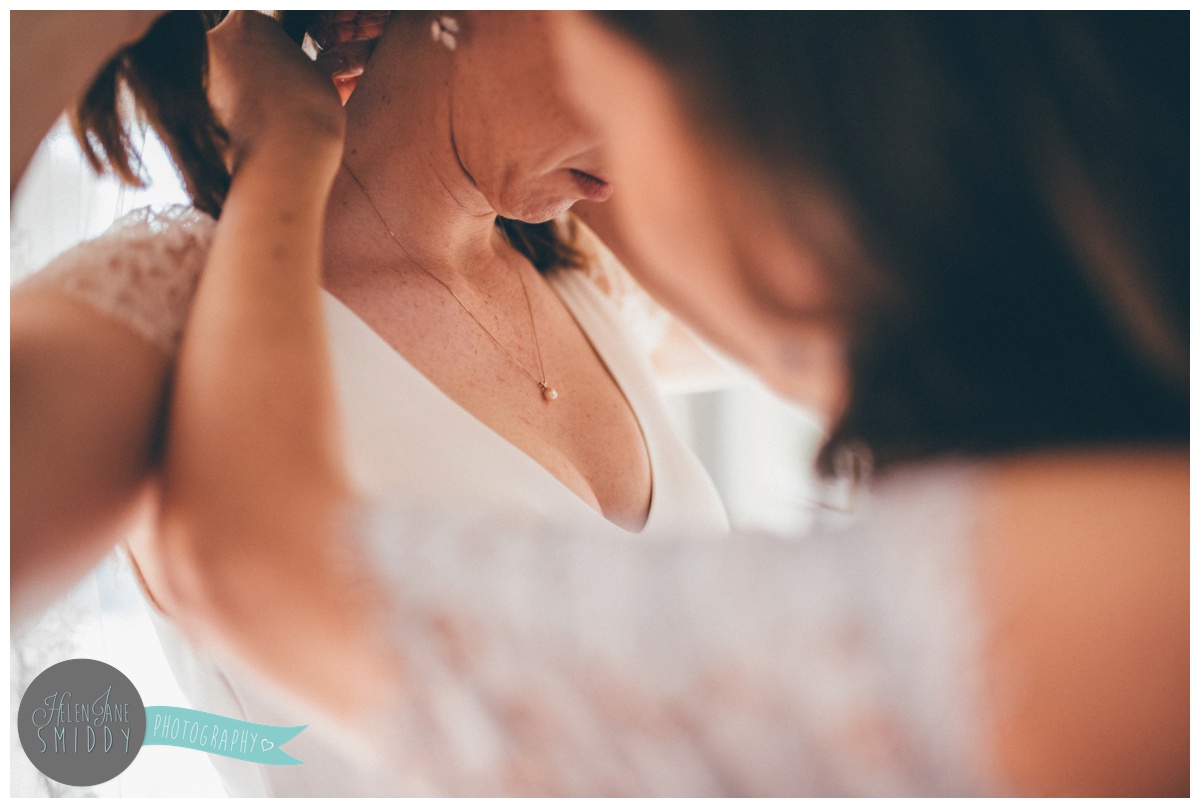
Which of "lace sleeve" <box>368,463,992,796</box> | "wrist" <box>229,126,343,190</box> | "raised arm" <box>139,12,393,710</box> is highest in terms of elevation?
"wrist" <box>229,126,343,190</box>

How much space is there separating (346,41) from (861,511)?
0.54m

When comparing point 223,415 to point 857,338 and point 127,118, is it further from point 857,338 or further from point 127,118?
point 857,338

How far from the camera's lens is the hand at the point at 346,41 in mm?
666

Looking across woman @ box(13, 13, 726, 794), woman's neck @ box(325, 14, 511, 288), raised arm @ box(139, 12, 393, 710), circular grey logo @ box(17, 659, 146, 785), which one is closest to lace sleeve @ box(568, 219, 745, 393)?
woman @ box(13, 13, 726, 794)

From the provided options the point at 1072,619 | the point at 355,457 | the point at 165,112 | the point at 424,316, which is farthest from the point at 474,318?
the point at 1072,619

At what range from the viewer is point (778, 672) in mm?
632

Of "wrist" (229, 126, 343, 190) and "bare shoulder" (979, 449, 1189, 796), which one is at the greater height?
"wrist" (229, 126, 343, 190)

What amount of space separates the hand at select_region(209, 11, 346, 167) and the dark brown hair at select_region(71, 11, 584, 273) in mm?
12

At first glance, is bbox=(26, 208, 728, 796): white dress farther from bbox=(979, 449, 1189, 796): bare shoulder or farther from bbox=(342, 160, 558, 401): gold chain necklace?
bbox=(979, 449, 1189, 796): bare shoulder

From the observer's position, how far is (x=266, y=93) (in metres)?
0.64

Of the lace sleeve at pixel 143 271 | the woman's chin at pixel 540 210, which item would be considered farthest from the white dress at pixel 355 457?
the woman's chin at pixel 540 210

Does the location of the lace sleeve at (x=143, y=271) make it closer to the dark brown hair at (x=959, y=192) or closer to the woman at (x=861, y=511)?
the woman at (x=861, y=511)

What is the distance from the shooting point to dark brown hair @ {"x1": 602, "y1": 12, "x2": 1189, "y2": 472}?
0.63 m

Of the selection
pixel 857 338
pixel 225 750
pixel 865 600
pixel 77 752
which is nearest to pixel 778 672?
pixel 865 600
